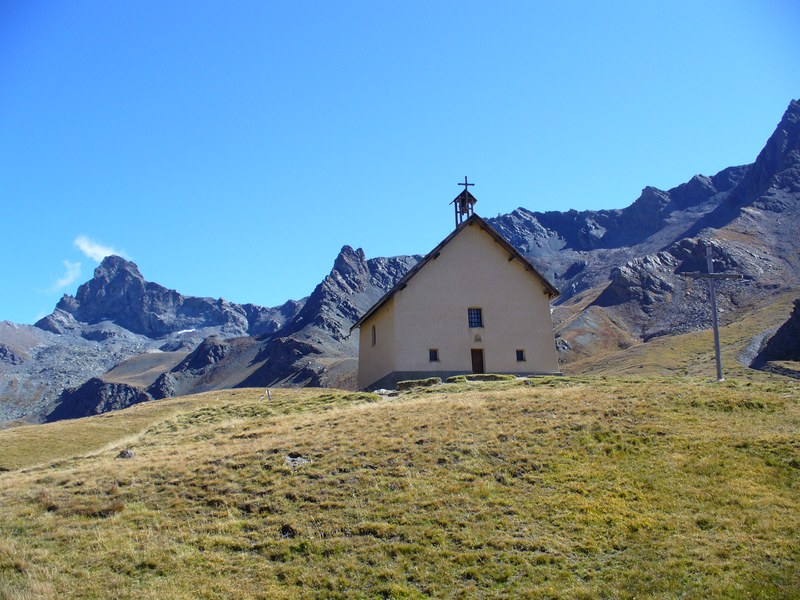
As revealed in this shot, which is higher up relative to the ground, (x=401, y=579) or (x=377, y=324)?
(x=377, y=324)

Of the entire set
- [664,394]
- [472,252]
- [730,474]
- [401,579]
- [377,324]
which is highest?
[472,252]

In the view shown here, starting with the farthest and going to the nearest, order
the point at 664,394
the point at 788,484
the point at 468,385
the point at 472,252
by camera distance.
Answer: the point at 472,252
the point at 468,385
the point at 664,394
the point at 788,484

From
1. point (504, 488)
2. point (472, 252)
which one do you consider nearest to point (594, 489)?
point (504, 488)

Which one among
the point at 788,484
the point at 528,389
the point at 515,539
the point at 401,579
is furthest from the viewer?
the point at 528,389

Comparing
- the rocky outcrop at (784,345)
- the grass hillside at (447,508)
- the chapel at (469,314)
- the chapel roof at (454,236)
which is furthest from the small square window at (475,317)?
the rocky outcrop at (784,345)

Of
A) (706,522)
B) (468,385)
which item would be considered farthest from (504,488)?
(468,385)

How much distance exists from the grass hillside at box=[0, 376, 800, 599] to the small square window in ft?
47.0

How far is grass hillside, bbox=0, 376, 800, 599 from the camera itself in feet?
45.9

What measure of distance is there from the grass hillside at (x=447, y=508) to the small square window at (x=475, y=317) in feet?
47.0

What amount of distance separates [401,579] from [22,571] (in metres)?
7.81

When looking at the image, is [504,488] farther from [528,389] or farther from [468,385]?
[468,385]

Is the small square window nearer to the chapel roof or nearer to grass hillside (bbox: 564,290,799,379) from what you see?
the chapel roof

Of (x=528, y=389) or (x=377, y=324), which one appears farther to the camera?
(x=377, y=324)

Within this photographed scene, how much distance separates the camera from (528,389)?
3120 cm
